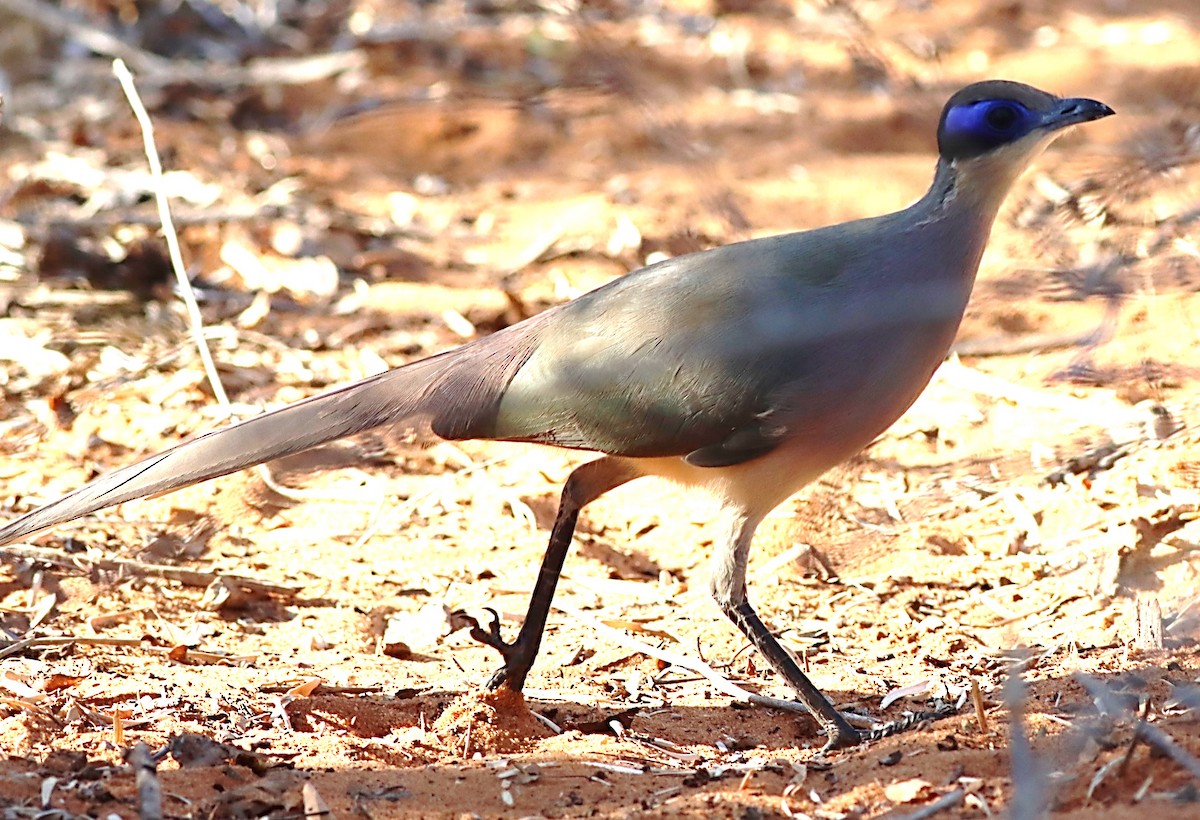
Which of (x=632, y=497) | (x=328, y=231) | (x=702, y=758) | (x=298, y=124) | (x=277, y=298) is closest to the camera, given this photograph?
(x=702, y=758)

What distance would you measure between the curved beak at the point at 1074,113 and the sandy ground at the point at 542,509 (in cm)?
20

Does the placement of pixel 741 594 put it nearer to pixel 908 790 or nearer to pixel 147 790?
pixel 908 790

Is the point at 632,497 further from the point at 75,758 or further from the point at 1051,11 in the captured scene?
the point at 1051,11

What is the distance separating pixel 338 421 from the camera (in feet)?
13.3

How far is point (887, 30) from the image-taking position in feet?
37.0

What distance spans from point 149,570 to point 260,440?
115 cm

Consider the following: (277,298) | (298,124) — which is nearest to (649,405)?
(277,298)

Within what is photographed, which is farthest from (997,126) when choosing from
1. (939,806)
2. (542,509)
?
(542,509)

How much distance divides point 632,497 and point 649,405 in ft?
5.86

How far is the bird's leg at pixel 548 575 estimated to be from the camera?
13.5 ft

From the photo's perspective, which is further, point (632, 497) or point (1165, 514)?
point (632, 497)

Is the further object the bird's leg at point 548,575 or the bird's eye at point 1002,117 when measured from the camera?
the bird's leg at point 548,575

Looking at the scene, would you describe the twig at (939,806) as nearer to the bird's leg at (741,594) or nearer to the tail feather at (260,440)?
the bird's leg at (741,594)

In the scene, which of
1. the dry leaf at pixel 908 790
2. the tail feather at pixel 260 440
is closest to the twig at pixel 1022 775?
the dry leaf at pixel 908 790
